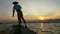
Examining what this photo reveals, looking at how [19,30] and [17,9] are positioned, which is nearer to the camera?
[19,30]

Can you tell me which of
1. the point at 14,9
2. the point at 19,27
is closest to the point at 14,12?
the point at 14,9

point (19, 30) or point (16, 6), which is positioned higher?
point (16, 6)

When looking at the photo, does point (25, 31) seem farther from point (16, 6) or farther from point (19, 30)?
point (16, 6)

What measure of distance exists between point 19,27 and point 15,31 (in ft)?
2.44

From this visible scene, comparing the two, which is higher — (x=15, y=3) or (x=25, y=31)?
(x=15, y=3)

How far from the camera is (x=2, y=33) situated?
1747cm

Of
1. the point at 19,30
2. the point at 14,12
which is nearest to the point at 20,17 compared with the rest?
the point at 14,12

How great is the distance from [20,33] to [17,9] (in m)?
2.72

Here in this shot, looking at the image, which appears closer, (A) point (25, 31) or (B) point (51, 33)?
(A) point (25, 31)

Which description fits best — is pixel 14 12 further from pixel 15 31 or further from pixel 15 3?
pixel 15 31

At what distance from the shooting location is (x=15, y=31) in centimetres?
1691

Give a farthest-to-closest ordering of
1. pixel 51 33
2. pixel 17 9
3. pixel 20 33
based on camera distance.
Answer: pixel 51 33 → pixel 17 9 → pixel 20 33

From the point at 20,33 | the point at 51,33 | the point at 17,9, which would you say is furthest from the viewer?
the point at 51,33

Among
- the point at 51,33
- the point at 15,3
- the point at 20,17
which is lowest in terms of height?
the point at 51,33
